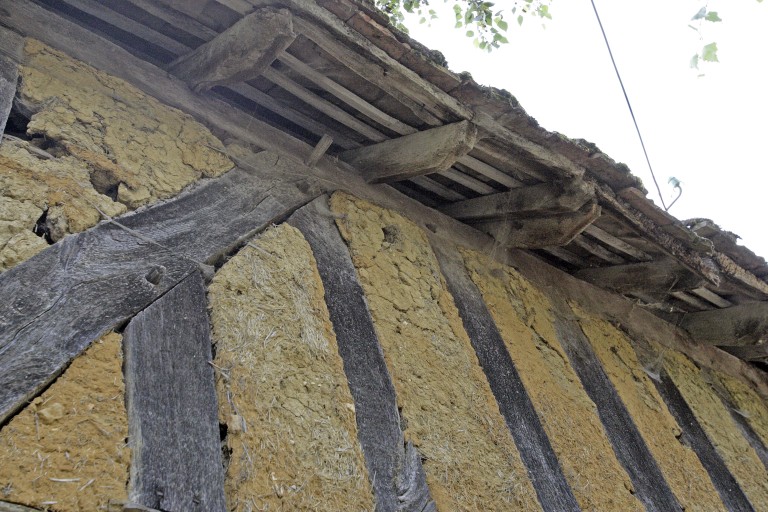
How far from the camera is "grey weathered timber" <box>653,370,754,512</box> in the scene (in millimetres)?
3441

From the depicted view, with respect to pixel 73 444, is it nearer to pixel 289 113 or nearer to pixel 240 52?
pixel 240 52

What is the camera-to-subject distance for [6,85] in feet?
6.76

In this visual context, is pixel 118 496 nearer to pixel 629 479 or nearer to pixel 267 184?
pixel 267 184

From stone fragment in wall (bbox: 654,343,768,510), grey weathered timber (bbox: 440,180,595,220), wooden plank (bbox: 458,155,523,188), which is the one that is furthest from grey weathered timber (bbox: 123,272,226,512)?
stone fragment in wall (bbox: 654,343,768,510)

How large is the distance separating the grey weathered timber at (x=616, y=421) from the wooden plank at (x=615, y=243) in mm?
467

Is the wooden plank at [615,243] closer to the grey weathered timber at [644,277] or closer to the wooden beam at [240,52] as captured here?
the grey weathered timber at [644,277]

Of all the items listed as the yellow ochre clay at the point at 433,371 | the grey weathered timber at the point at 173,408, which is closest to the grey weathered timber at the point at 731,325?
the yellow ochre clay at the point at 433,371

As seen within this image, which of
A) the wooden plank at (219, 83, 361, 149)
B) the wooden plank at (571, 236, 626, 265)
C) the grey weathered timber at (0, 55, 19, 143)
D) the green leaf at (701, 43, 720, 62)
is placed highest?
the green leaf at (701, 43, 720, 62)

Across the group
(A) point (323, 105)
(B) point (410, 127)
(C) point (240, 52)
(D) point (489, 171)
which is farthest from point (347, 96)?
(D) point (489, 171)

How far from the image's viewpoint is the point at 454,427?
238 centimetres

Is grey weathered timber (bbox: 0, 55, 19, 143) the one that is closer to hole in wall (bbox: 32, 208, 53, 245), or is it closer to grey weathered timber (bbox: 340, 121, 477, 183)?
hole in wall (bbox: 32, 208, 53, 245)

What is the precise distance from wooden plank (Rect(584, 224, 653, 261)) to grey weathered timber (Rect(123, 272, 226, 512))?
7.69 feet

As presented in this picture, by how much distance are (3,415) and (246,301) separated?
832 mm

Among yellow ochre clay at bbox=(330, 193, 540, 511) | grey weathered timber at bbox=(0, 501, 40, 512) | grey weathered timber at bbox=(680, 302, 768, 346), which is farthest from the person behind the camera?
grey weathered timber at bbox=(680, 302, 768, 346)
